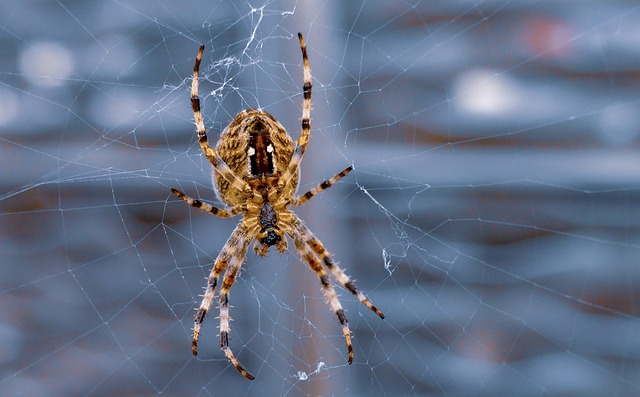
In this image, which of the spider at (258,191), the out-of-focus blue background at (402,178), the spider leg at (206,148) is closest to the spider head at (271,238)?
the spider at (258,191)

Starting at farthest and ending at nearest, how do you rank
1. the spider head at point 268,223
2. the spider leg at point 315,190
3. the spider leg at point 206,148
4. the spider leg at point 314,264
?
1. the spider leg at point 314,264
2. the spider head at point 268,223
3. the spider leg at point 315,190
4. the spider leg at point 206,148

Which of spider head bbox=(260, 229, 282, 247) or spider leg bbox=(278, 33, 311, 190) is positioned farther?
spider head bbox=(260, 229, 282, 247)

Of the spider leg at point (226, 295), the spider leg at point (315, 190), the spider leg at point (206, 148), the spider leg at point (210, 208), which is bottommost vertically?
the spider leg at point (226, 295)

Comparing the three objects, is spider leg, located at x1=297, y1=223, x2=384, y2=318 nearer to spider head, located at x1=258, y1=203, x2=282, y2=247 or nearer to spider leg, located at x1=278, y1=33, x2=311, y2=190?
spider head, located at x1=258, y1=203, x2=282, y2=247

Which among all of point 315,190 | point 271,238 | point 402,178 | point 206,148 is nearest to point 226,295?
point 271,238

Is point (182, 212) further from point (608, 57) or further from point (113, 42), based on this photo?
point (608, 57)

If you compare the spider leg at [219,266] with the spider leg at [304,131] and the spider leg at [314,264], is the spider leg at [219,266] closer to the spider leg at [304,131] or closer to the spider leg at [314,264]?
the spider leg at [314,264]

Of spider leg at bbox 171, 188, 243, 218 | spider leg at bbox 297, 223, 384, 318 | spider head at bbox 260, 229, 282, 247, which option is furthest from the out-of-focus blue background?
spider leg at bbox 171, 188, 243, 218
